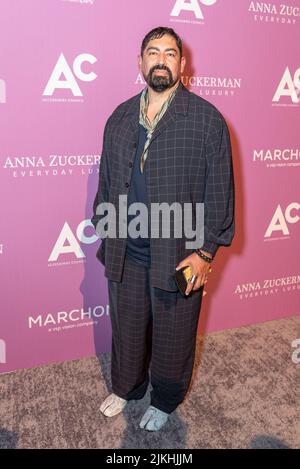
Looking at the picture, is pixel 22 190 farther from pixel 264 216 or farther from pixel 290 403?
pixel 290 403

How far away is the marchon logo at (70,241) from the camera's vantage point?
2365 mm

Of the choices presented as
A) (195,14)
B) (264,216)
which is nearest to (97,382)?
(264,216)

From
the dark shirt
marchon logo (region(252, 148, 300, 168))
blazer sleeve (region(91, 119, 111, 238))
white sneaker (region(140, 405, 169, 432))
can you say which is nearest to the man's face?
the dark shirt

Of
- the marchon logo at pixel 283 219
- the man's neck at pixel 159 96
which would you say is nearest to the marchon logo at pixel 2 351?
the man's neck at pixel 159 96

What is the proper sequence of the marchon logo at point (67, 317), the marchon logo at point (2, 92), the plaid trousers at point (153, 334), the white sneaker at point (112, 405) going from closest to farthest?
the plaid trousers at point (153, 334) → the marchon logo at point (2, 92) → the white sneaker at point (112, 405) → the marchon logo at point (67, 317)

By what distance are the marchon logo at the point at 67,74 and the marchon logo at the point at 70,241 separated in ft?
2.41

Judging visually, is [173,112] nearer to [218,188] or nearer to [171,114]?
[171,114]

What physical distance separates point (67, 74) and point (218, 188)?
1.01 metres

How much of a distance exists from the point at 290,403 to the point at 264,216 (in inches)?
47.1

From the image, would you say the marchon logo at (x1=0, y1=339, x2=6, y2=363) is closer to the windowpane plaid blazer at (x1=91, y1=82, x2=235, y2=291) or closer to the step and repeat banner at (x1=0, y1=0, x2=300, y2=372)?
the step and repeat banner at (x1=0, y1=0, x2=300, y2=372)

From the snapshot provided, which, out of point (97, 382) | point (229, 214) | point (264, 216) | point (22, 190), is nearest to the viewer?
point (229, 214)

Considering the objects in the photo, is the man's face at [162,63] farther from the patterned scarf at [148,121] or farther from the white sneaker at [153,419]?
the white sneaker at [153,419]

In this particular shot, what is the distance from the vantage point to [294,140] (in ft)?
8.99

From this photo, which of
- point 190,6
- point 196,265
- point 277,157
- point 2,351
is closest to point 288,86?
point 277,157
